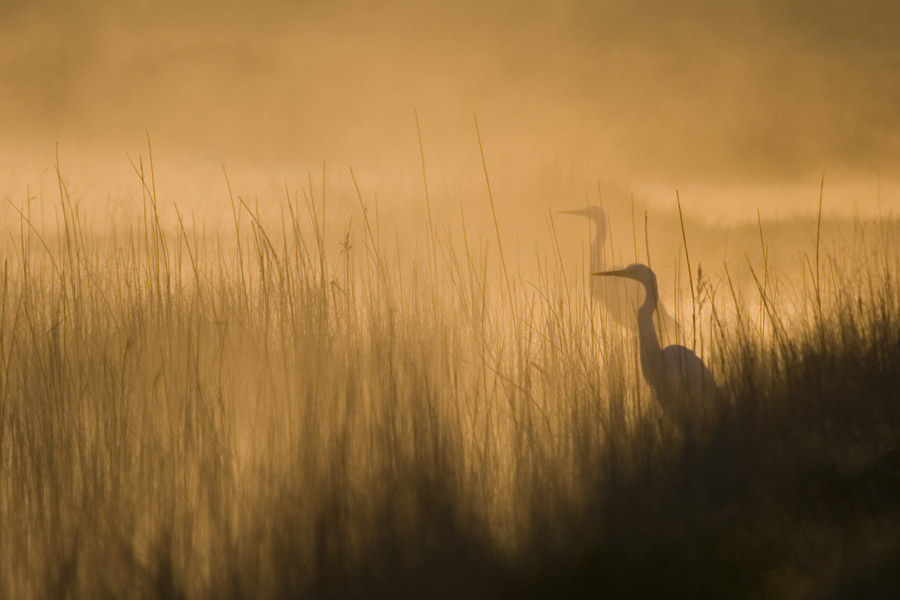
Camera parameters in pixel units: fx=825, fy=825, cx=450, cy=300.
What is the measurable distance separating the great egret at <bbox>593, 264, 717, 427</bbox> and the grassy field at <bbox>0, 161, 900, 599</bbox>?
5 centimetres

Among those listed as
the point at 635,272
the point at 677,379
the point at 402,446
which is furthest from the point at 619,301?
the point at 402,446

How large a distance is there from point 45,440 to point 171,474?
0.43 metres

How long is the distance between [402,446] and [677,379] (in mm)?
972

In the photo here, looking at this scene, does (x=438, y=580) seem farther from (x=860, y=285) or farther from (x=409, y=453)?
(x=860, y=285)

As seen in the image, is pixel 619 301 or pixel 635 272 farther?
pixel 635 272

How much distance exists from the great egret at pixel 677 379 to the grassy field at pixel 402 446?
0.05m

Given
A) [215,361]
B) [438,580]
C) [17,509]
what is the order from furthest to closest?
[215,361]
[17,509]
[438,580]

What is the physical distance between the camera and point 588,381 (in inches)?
98.0

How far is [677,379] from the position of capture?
2.55m

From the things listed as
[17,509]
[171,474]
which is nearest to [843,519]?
[171,474]

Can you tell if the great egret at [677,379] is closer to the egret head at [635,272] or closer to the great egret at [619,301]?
the great egret at [619,301]

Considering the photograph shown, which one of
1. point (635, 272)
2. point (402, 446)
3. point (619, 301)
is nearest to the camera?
point (402, 446)

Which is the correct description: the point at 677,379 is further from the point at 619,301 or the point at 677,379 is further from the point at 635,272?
the point at 635,272

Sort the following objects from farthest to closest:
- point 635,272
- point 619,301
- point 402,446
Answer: point 635,272 → point 619,301 → point 402,446
